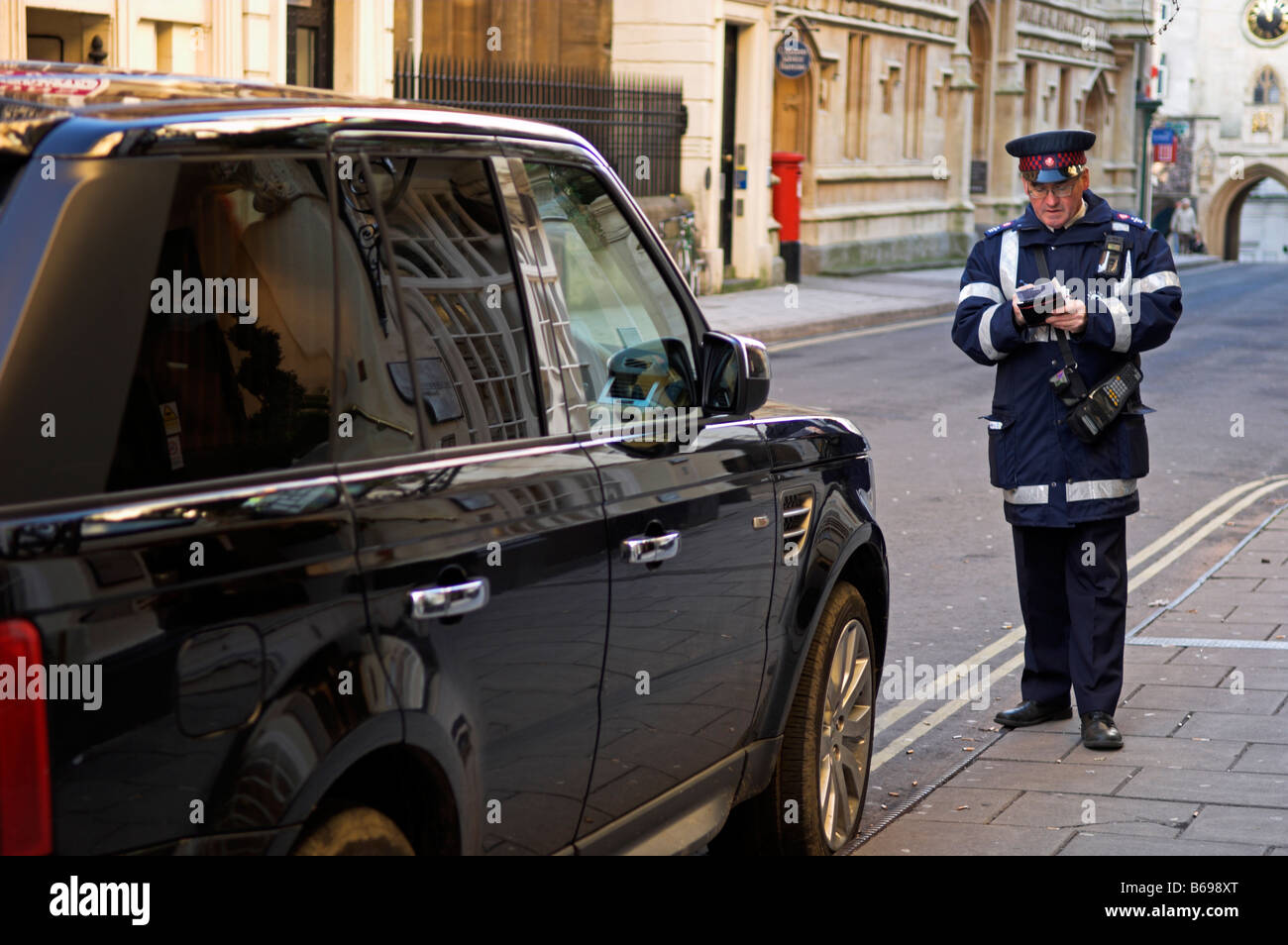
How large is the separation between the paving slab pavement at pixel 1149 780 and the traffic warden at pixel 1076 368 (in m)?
0.24

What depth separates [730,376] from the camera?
436 centimetres

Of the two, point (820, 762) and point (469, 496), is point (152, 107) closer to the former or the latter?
point (469, 496)

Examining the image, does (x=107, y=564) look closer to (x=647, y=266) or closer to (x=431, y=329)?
(x=431, y=329)

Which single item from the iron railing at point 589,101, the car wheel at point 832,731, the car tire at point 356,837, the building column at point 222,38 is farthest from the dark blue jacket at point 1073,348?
the iron railing at point 589,101

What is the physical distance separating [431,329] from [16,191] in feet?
3.00

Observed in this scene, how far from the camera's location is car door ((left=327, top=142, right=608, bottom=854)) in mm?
3113

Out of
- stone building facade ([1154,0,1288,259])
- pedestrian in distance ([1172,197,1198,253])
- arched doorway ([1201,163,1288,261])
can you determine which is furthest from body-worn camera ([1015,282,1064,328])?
arched doorway ([1201,163,1288,261])

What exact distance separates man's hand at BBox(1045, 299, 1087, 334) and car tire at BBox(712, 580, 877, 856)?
1444 mm

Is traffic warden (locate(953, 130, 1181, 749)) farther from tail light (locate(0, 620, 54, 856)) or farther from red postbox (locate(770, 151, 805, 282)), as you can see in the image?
red postbox (locate(770, 151, 805, 282))

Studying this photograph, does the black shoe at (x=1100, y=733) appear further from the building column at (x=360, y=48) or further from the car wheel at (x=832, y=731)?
the building column at (x=360, y=48)

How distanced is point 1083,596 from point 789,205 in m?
24.5

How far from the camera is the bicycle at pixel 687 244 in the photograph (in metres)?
26.0

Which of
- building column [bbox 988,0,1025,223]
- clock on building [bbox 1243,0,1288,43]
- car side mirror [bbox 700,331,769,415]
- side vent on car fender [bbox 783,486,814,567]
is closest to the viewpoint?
car side mirror [bbox 700,331,769,415]

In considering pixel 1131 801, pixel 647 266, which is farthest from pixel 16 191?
pixel 1131 801
